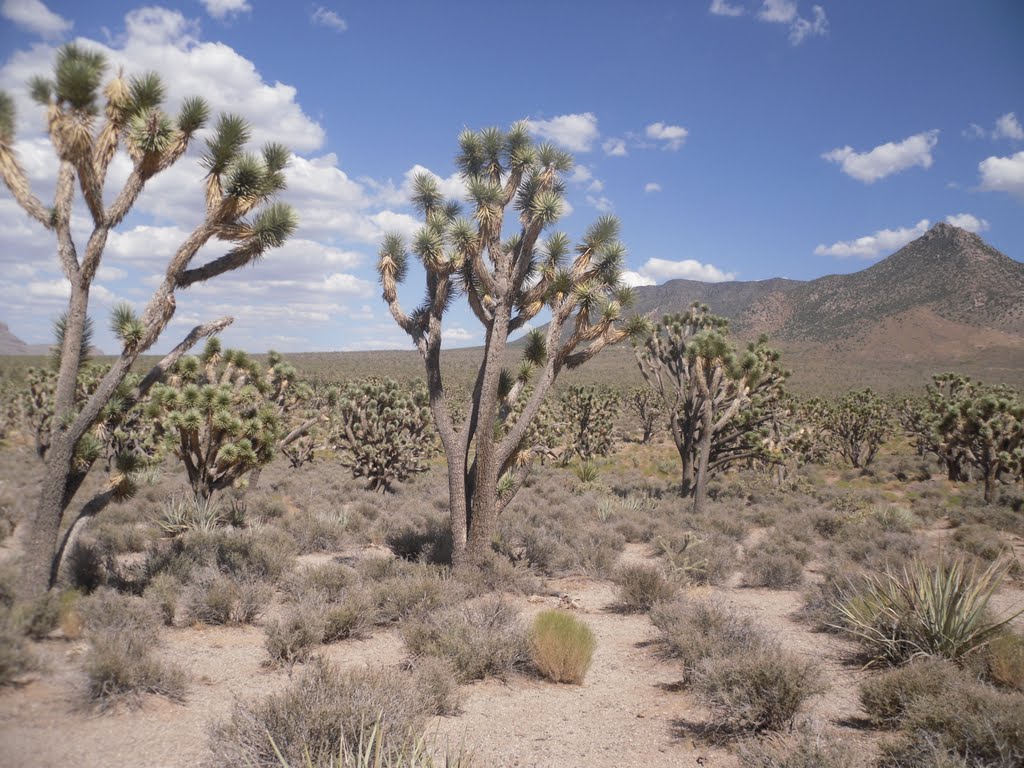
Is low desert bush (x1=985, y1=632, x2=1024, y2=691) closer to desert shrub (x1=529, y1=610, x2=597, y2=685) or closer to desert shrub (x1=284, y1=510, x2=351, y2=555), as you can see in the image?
desert shrub (x1=529, y1=610, x2=597, y2=685)

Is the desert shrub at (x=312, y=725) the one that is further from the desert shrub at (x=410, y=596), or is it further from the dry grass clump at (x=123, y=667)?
the desert shrub at (x=410, y=596)

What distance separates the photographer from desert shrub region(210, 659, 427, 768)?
394 centimetres

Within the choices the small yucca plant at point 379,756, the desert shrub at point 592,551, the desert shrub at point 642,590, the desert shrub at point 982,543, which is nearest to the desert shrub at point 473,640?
the small yucca plant at point 379,756

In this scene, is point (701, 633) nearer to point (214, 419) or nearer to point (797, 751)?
point (797, 751)

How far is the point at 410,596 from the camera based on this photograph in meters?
7.88

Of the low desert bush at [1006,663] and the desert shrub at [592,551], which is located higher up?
the low desert bush at [1006,663]

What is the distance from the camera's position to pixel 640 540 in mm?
13352

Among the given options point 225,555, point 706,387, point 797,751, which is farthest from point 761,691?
point 706,387

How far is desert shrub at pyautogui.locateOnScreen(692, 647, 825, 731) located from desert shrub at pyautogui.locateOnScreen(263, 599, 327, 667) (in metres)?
4.23

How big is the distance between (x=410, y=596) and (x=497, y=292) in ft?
16.4

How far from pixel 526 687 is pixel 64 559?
5.70m

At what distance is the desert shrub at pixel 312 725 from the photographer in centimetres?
394

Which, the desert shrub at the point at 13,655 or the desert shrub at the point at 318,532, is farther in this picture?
the desert shrub at the point at 318,532

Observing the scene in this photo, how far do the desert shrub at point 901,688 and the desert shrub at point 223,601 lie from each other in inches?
274
